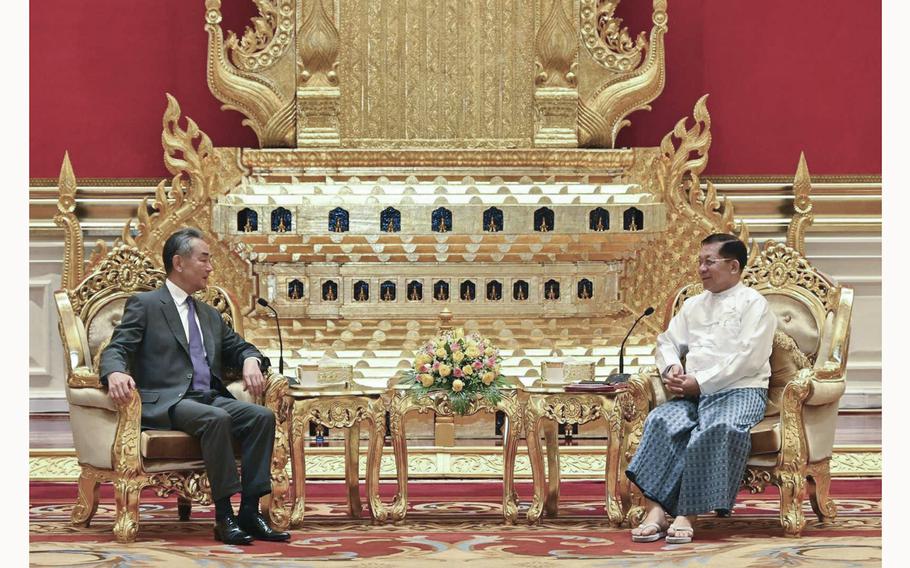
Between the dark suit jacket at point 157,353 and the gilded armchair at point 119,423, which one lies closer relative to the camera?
the gilded armchair at point 119,423

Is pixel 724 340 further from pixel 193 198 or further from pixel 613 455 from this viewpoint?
pixel 193 198

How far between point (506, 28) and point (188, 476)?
3162 millimetres

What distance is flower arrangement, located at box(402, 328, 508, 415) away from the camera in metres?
5.53

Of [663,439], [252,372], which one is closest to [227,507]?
[252,372]

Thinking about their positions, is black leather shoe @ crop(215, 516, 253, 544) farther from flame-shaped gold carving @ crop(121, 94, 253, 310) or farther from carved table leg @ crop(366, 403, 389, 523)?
flame-shaped gold carving @ crop(121, 94, 253, 310)

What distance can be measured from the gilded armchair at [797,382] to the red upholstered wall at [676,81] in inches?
61.6

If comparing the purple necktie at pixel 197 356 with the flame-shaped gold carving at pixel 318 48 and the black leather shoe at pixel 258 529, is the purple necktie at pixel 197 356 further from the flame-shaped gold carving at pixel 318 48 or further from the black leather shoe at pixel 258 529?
the flame-shaped gold carving at pixel 318 48

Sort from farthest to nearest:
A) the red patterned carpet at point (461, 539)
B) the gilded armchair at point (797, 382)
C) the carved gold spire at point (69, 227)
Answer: the carved gold spire at point (69, 227), the gilded armchair at point (797, 382), the red patterned carpet at point (461, 539)

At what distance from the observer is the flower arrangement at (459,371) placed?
5531 mm

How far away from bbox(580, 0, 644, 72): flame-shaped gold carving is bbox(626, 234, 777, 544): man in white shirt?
1.97 meters

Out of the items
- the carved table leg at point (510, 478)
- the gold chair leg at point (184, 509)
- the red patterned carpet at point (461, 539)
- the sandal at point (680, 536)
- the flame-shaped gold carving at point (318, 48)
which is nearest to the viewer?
the red patterned carpet at point (461, 539)

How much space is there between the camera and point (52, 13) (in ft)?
23.8

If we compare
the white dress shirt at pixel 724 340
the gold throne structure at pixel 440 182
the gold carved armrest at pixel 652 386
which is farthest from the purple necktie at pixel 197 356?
the white dress shirt at pixel 724 340

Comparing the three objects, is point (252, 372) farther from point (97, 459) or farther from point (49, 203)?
point (49, 203)
